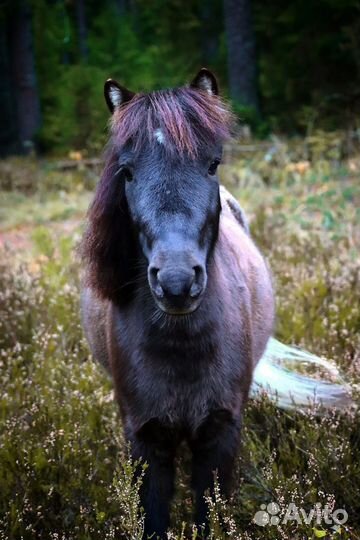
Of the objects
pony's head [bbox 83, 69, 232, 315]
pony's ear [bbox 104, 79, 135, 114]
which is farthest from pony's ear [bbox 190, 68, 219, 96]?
pony's ear [bbox 104, 79, 135, 114]

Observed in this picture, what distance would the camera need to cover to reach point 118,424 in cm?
334

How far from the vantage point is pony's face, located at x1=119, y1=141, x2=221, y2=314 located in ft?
6.62

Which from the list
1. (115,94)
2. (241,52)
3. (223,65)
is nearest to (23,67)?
(223,65)

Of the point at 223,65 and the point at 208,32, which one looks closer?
the point at 223,65

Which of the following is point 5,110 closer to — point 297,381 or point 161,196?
point 297,381

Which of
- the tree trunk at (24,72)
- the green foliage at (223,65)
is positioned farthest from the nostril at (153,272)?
the tree trunk at (24,72)

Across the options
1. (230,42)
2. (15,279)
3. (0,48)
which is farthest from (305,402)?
(0,48)

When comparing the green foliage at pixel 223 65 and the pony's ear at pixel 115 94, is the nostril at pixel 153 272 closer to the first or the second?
the pony's ear at pixel 115 94

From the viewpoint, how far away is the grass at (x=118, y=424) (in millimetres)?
2629

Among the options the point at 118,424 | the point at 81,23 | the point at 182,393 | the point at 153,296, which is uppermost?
the point at 81,23

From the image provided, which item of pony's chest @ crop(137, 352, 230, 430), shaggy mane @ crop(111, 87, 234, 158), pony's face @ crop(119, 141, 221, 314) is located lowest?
pony's chest @ crop(137, 352, 230, 430)

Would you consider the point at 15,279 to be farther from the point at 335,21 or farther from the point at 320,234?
the point at 335,21

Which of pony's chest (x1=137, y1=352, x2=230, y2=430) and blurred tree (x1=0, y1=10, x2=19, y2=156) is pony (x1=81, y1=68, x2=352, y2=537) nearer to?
pony's chest (x1=137, y1=352, x2=230, y2=430)

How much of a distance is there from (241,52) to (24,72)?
5087 millimetres
